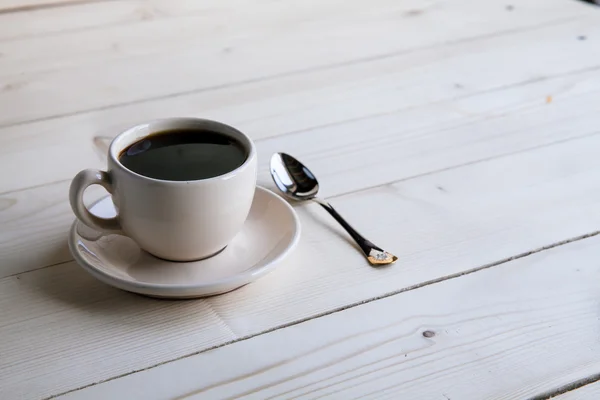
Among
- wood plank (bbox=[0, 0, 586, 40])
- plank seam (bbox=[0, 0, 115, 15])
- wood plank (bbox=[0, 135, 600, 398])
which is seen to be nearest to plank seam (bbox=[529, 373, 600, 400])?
wood plank (bbox=[0, 135, 600, 398])

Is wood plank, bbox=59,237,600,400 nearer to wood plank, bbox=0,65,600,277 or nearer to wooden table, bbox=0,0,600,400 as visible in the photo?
wooden table, bbox=0,0,600,400

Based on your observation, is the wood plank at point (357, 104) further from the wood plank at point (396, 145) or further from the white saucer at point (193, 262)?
the white saucer at point (193, 262)

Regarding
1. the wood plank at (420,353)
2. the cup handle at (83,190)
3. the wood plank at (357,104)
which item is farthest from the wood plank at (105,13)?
the wood plank at (420,353)

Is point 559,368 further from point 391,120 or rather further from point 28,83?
point 28,83

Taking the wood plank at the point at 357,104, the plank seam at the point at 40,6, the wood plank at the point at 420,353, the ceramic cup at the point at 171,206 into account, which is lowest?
the wood plank at the point at 357,104

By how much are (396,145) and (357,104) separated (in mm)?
120

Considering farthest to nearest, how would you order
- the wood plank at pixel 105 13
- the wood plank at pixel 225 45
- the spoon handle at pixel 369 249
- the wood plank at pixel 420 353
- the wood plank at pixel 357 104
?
the wood plank at pixel 105 13 → the wood plank at pixel 225 45 → the wood plank at pixel 357 104 → the spoon handle at pixel 369 249 → the wood plank at pixel 420 353

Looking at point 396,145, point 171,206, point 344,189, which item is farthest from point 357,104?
point 171,206

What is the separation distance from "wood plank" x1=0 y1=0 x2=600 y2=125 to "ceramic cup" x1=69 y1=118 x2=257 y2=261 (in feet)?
1.16

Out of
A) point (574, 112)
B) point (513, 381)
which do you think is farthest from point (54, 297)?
point (574, 112)

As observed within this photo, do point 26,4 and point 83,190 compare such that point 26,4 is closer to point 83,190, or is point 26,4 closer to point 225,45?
point 225,45

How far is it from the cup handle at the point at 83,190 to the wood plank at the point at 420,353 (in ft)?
0.45

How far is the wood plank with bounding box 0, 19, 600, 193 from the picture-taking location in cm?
84

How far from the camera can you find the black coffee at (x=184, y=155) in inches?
23.1
